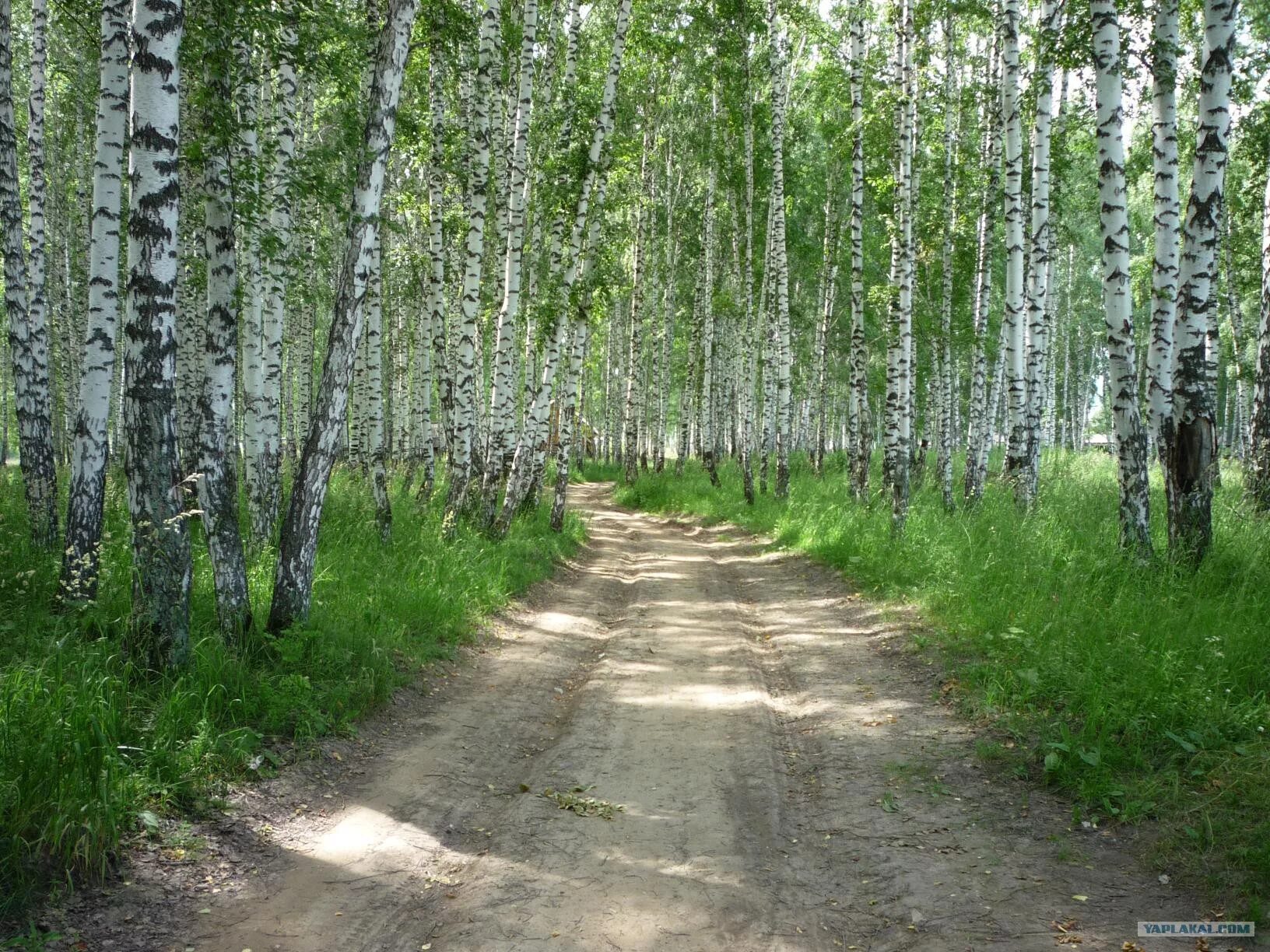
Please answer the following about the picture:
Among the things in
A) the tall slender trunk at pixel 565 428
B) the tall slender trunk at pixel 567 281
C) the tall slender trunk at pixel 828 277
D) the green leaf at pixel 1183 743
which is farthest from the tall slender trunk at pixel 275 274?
the tall slender trunk at pixel 828 277

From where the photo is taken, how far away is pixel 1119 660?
6047 mm

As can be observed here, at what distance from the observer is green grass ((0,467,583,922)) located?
389 cm

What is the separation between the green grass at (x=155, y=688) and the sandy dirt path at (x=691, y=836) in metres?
0.64

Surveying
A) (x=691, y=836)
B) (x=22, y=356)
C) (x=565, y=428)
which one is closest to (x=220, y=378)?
(x=22, y=356)

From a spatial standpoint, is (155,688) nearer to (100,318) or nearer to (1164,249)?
(100,318)

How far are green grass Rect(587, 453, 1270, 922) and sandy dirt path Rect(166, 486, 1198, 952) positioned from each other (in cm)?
34

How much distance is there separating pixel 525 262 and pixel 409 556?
564 inches

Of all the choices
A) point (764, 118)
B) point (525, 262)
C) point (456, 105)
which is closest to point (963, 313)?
point (764, 118)

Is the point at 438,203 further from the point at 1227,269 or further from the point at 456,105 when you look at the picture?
the point at 1227,269

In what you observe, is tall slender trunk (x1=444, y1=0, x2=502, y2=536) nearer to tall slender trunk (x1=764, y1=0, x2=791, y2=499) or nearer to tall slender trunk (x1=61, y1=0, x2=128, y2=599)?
tall slender trunk (x1=61, y1=0, x2=128, y2=599)

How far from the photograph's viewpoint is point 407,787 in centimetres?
534

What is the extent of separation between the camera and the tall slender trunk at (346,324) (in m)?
6.77

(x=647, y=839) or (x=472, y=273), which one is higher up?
(x=472, y=273)

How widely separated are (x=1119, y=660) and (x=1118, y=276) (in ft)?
14.2
